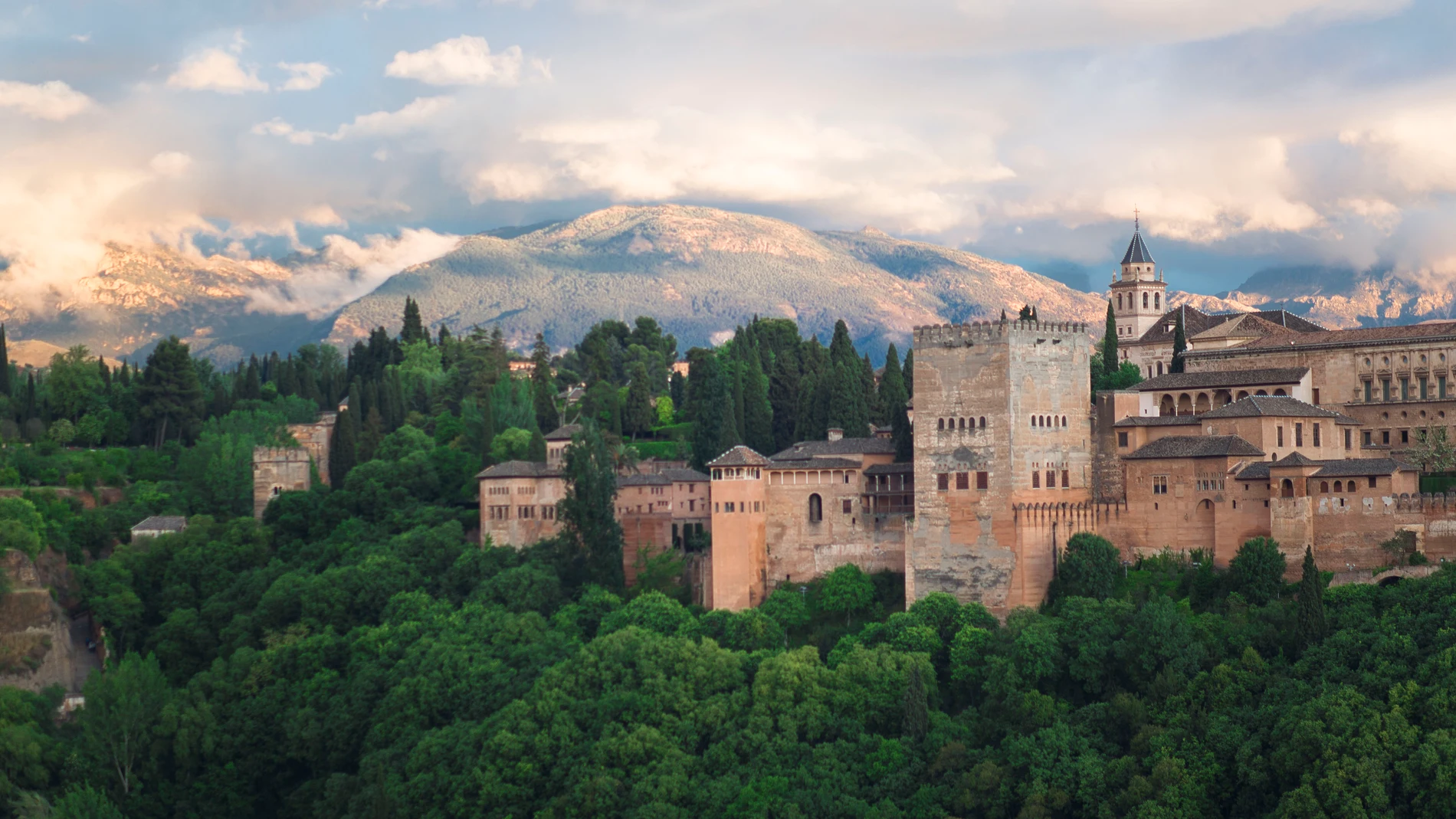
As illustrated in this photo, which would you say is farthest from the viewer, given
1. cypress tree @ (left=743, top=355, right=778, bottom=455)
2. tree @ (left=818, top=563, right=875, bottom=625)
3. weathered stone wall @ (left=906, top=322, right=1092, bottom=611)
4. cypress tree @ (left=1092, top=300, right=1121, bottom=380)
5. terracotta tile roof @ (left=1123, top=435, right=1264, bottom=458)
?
cypress tree @ (left=743, top=355, right=778, bottom=455)

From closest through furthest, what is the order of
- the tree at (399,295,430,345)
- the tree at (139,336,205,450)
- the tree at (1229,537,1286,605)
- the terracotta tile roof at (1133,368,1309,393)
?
the tree at (1229,537,1286,605) < the terracotta tile roof at (1133,368,1309,393) < the tree at (139,336,205,450) < the tree at (399,295,430,345)

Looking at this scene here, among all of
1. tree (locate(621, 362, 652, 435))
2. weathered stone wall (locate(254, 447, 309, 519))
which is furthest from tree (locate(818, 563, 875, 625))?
weathered stone wall (locate(254, 447, 309, 519))

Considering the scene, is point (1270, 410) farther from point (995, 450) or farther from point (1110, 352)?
point (1110, 352)

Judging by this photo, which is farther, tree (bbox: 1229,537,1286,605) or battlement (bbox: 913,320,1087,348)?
battlement (bbox: 913,320,1087,348)

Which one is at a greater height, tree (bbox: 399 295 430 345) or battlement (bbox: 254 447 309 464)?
tree (bbox: 399 295 430 345)

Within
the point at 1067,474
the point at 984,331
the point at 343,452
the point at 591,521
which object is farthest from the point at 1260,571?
the point at 343,452

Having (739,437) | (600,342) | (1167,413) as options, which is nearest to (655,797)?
(1167,413)

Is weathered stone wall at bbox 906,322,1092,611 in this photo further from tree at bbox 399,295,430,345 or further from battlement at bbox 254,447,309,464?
tree at bbox 399,295,430,345
